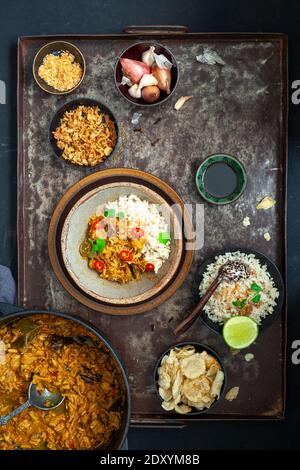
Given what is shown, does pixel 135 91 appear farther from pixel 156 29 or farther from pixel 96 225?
pixel 96 225

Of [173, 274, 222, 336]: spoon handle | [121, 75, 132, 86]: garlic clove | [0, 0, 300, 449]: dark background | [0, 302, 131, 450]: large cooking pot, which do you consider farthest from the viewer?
[0, 0, 300, 449]: dark background

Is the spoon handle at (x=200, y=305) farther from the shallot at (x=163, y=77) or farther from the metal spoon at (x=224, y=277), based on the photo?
the shallot at (x=163, y=77)

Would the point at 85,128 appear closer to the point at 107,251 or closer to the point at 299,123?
the point at 107,251

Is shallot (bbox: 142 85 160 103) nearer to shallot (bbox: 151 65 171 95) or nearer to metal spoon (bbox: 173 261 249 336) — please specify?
shallot (bbox: 151 65 171 95)

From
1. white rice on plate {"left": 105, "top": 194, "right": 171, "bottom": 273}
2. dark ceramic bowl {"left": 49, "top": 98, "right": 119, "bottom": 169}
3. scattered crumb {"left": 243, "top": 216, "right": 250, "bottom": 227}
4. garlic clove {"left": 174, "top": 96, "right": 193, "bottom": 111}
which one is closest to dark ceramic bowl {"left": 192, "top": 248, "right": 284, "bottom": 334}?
scattered crumb {"left": 243, "top": 216, "right": 250, "bottom": 227}

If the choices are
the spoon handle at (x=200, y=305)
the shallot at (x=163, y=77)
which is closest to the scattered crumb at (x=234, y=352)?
the spoon handle at (x=200, y=305)

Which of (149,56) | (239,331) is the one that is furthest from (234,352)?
(149,56)
